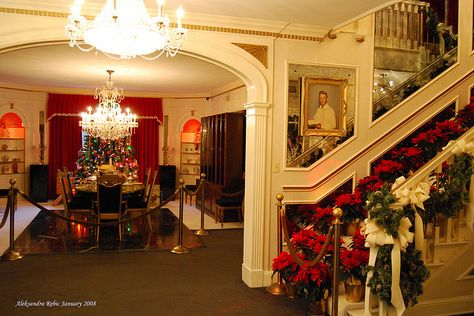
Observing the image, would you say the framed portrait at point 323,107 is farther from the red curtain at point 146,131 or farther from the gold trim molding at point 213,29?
the red curtain at point 146,131

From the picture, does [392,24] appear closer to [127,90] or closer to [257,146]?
[257,146]

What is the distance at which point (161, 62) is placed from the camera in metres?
7.16

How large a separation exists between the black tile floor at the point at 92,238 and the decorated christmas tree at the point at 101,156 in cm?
202

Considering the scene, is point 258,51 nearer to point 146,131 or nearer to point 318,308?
point 318,308

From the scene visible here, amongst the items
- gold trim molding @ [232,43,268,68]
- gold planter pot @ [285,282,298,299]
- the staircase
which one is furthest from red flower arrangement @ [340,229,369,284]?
gold trim molding @ [232,43,268,68]

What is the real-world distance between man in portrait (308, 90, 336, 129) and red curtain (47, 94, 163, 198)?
757cm

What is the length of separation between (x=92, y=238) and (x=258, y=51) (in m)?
4.13

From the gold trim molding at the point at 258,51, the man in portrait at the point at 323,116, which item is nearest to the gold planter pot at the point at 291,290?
the man in portrait at the point at 323,116

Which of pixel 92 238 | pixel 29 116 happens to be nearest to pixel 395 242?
pixel 92 238

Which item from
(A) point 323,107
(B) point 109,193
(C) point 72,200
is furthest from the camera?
(C) point 72,200

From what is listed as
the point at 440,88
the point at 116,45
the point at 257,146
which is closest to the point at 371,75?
the point at 440,88

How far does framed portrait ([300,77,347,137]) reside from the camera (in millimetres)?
4883

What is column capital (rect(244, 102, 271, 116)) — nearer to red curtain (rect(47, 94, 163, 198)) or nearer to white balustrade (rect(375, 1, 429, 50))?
white balustrade (rect(375, 1, 429, 50))

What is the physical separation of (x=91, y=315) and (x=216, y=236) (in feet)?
11.6
